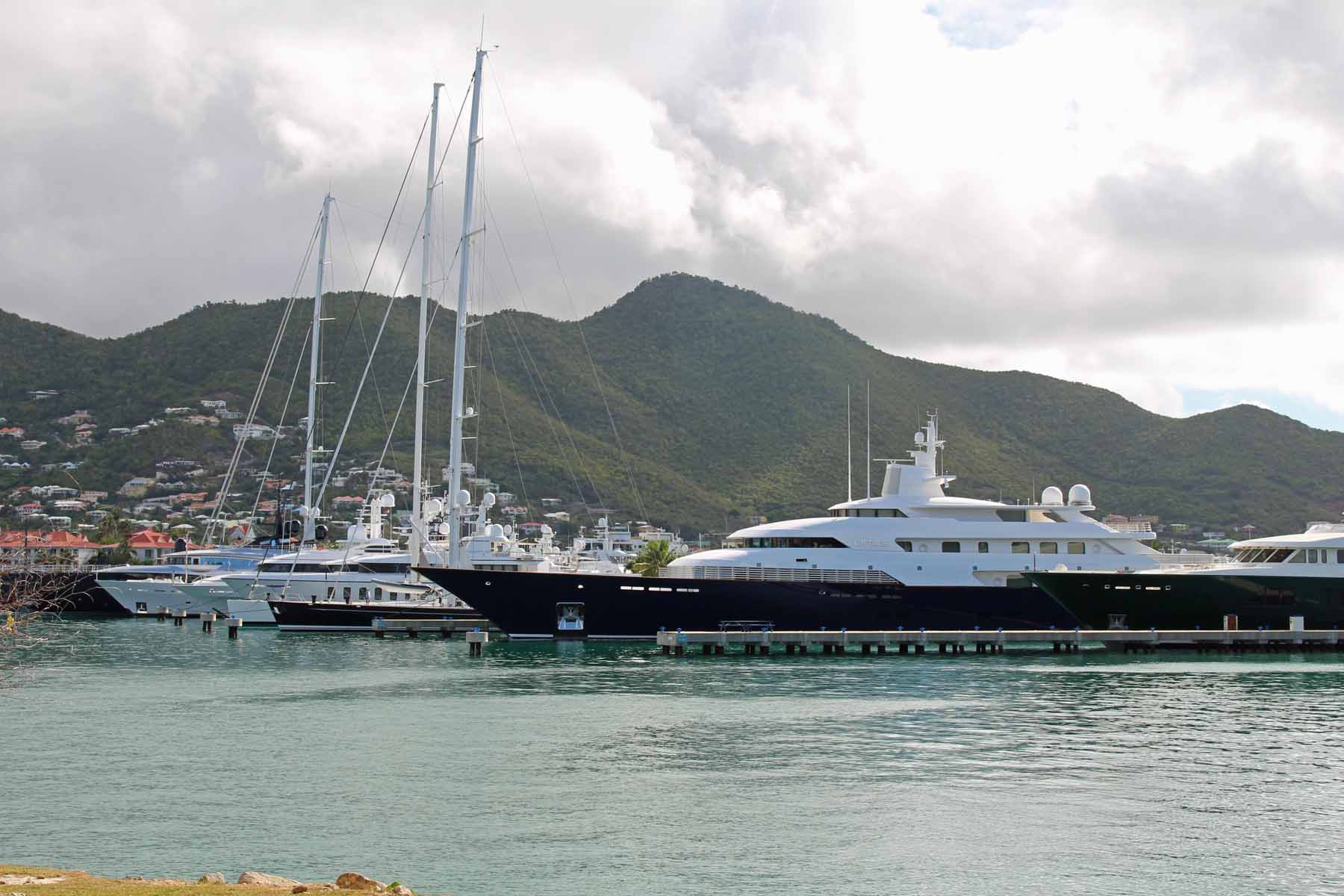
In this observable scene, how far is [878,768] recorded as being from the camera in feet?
83.6

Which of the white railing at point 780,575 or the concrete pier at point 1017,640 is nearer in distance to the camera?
the concrete pier at point 1017,640

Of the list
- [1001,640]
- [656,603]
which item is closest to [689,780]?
[656,603]

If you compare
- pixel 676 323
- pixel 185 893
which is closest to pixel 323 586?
pixel 185 893

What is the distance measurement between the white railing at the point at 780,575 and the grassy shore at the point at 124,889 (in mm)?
37011

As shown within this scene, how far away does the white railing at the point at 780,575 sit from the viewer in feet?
168

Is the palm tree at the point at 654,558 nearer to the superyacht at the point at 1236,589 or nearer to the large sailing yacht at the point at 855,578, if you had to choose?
the large sailing yacht at the point at 855,578

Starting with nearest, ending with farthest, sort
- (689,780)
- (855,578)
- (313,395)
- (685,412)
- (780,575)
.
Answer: (689,780) < (780,575) < (855,578) < (313,395) < (685,412)

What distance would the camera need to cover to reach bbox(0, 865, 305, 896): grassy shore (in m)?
13.4

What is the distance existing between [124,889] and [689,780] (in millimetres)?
12245

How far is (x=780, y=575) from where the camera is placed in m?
51.2

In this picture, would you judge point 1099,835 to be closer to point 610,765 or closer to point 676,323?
point 610,765

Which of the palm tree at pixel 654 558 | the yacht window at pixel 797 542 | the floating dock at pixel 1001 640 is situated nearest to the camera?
the floating dock at pixel 1001 640

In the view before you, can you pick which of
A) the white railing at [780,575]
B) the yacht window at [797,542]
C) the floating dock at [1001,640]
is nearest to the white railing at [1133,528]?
the floating dock at [1001,640]

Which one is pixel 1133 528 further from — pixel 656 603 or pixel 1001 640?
pixel 656 603
